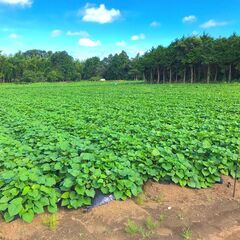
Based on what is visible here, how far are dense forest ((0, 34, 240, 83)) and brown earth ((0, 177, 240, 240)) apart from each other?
43886 mm

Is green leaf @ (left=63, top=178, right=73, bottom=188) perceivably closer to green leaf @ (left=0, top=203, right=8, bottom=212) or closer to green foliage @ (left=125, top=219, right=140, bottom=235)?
green leaf @ (left=0, top=203, right=8, bottom=212)

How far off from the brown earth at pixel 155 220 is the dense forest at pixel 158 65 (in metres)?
43.9

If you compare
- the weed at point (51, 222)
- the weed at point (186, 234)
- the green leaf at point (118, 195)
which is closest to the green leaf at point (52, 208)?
the weed at point (51, 222)

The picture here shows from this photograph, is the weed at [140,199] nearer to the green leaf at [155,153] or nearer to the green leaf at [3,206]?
the green leaf at [155,153]

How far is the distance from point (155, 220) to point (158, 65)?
6222 centimetres

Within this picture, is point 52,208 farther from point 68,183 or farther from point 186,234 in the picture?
point 186,234

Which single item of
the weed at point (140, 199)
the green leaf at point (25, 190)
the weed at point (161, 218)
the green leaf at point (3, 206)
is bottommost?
the weed at point (161, 218)

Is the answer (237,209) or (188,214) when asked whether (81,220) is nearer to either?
(188,214)

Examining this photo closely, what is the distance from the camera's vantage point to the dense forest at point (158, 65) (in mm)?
49062

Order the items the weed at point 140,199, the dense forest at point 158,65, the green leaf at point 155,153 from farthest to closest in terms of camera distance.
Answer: the dense forest at point 158,65, the green leaf at point 155,153, the weed at point 140,199

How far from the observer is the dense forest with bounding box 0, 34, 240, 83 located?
49.1 m

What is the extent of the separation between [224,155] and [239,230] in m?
1.91

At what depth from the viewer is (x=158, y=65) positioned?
6462 centimetres

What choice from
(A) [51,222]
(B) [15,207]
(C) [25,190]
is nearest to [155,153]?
(A) [51,222]
